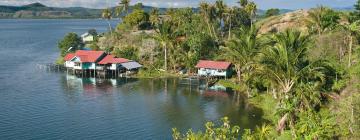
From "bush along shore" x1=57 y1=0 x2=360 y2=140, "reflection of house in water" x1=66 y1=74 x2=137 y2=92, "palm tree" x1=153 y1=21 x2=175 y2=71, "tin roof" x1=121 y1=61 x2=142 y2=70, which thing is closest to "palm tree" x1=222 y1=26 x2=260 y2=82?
"bush along shore" x1=57 y1=0 x2=360 y2=140

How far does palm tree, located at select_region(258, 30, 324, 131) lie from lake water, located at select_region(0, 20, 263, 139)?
6399 millimetres

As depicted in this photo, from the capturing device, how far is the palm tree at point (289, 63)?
50125 millimetres

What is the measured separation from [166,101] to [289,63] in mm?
23062

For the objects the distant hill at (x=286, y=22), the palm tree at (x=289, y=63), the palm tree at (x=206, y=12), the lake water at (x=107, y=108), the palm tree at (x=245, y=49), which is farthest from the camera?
the palm tree at (x=206, y=12)

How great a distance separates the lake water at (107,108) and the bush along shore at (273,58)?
14.3 feet

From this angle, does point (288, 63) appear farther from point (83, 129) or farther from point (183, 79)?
point (183, 79)

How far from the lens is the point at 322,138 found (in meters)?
36.5

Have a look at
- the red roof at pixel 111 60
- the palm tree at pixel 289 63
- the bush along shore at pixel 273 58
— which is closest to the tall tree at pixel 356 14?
the bush along shore at pixel 273 58

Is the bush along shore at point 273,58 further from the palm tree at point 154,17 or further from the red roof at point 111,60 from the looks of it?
the red roof at point 111,60

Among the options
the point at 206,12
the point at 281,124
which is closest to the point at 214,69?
the point at 206,12

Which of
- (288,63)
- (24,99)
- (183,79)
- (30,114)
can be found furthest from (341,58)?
(24,99)

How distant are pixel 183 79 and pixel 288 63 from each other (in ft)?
118

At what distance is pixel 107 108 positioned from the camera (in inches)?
2469

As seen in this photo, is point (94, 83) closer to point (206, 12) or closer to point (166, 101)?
point (166, 101)
